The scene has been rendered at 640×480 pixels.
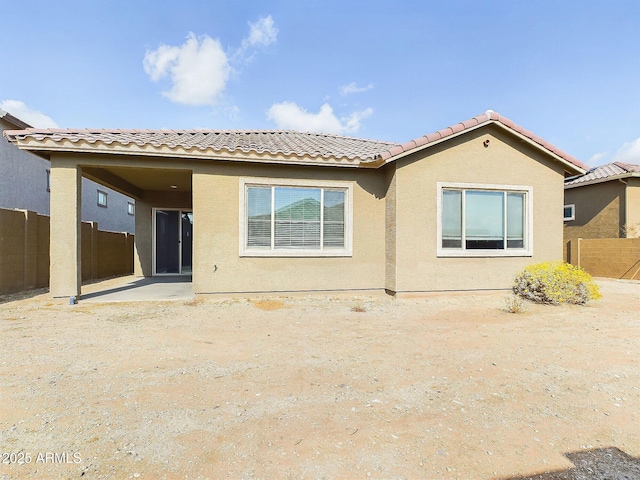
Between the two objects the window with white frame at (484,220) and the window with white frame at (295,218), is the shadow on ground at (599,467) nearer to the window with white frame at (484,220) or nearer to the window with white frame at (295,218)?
the window with white frame at (484,220)

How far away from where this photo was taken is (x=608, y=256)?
12227 mm

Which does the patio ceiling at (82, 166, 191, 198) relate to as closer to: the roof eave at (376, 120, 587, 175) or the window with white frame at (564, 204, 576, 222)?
the roof eave at (376, 120, 587, 175)

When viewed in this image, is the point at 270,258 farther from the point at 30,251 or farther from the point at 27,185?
the point at 27,185

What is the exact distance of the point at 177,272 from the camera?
12.3 meters

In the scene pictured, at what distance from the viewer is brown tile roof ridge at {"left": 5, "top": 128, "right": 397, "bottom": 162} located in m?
6.68

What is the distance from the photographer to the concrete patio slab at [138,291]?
7.32 meters

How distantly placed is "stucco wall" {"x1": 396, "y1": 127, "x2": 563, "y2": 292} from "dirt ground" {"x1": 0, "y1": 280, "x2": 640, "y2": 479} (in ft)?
7.74

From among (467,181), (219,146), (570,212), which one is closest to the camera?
(219,146)

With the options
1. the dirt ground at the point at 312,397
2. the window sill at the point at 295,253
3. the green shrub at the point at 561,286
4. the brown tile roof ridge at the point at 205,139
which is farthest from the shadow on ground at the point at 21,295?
the green shrub at the point at 561,286

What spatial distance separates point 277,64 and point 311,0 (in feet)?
13.2

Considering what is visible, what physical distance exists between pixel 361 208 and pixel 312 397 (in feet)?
18.9

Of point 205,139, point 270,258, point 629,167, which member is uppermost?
point 629,167

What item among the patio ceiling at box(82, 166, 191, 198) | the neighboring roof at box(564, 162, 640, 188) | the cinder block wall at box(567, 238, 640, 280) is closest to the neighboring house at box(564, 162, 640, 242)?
the neighboring roof at box(564, 162, 640, 188)

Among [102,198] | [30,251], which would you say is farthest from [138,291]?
[102,198]
